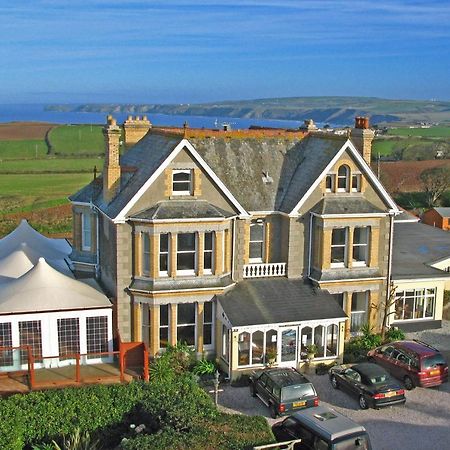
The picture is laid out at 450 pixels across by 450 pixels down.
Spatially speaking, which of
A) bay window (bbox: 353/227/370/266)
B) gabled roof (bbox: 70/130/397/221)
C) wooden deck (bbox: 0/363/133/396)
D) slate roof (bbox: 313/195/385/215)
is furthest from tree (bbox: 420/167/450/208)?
wooden deck (bbox: 0/363/133/396)

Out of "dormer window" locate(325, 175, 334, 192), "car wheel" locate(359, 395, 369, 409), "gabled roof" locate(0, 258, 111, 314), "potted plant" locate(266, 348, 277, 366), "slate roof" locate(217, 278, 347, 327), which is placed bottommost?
"car wheel" locate(359, 395, 369, 409)

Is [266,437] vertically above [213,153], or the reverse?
[213,153]

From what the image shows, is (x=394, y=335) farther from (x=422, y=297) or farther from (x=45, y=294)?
(x=45, y=294)

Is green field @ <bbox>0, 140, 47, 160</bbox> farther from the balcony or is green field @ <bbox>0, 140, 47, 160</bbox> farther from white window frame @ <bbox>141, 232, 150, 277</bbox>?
the balcony

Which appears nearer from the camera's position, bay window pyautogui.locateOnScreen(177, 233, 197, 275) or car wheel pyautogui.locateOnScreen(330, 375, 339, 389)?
car wheel pyautogui.locateOnScreen(330, 375, 339, 389)

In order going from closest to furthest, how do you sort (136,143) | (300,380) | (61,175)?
1. (300,380)
2. (136,143)
3. (61,175)

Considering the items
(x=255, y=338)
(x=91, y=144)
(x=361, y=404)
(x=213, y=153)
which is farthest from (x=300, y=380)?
(x=91, y=144)

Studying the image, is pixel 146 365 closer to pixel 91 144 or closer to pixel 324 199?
pixel 324 199

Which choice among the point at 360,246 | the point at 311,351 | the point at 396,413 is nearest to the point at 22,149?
the point at 360,246
